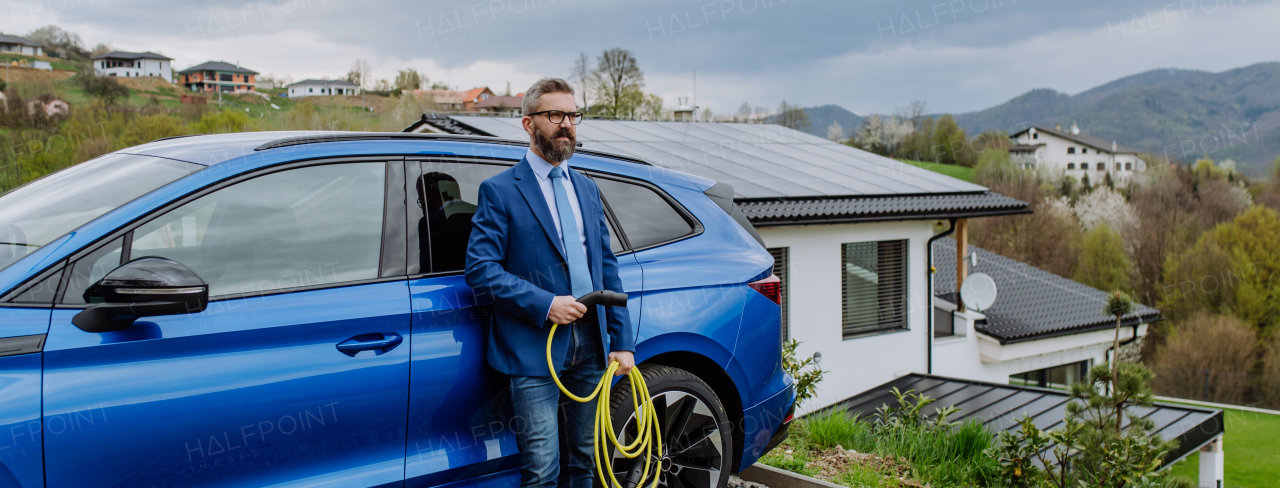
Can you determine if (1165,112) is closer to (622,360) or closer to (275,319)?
(622,360)

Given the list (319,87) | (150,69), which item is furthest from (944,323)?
(150,69)

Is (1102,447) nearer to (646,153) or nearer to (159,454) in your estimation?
(159,454)

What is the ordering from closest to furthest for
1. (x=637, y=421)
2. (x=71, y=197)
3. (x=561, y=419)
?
(x=71, y=197) < (x=561, y=419) < (x=637, y=421)

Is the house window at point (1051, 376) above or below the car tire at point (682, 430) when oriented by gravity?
below

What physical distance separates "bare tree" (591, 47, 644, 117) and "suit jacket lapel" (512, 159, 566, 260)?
45603 millimetres

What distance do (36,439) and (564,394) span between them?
1632 mm

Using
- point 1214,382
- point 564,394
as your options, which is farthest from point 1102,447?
point 1214,382

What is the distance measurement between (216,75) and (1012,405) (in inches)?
3837

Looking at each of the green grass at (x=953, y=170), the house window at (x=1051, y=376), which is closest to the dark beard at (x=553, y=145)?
the house window at (x=1051, y=376)

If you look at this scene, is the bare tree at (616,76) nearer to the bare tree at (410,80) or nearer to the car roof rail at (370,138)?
the bare tree at (410,80)

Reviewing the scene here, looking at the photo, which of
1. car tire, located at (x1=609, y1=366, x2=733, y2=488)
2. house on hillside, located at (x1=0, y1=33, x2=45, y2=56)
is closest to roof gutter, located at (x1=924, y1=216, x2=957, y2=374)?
car tire, located at (x1=609, y1=366, x2=733, y2=488)

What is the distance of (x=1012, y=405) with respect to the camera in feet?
39.6

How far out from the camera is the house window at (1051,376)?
1817 cm

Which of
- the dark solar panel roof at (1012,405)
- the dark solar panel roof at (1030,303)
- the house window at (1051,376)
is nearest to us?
the dark solar panel roof at (1012,405)
